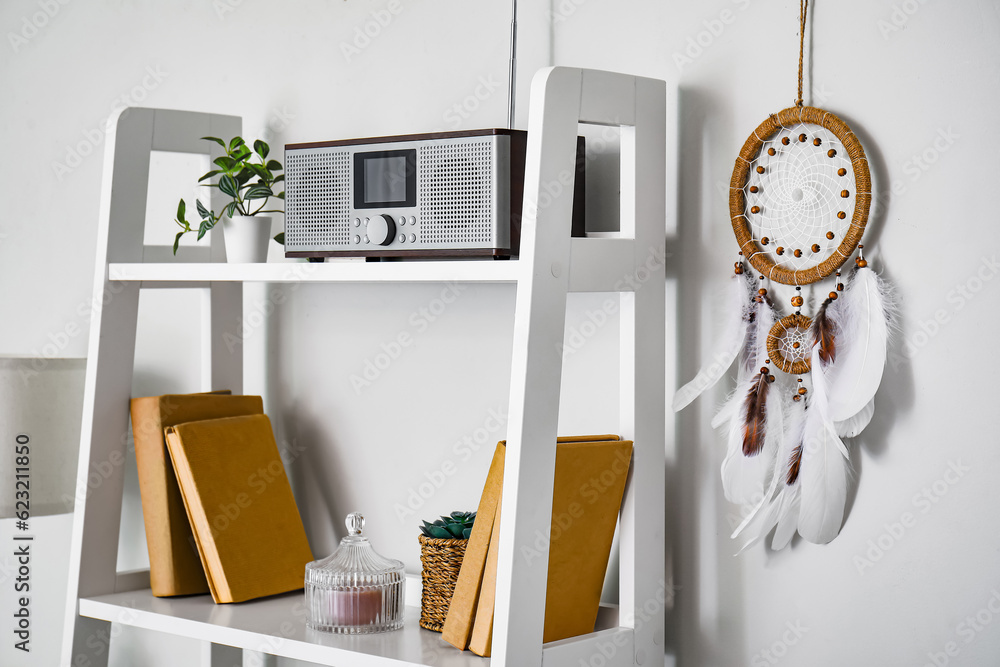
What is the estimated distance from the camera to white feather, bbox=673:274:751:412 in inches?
44.3

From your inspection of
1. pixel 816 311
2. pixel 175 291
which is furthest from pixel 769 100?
pixel 175 291

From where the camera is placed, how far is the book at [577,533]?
1.06m

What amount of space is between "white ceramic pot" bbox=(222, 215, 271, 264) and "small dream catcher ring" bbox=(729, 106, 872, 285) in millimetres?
646

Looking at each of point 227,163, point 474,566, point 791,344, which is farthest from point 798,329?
point 227,163

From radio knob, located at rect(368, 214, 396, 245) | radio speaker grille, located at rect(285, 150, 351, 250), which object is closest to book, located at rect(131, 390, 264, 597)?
radio speaker grille, located at rect(285, 150, 351, 250)

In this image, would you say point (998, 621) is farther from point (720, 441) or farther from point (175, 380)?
point (175, 380)

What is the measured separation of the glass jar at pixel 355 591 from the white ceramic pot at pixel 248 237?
43 cm

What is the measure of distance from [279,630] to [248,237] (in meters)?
0.54

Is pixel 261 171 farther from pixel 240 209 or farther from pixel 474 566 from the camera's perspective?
pixel 474 566

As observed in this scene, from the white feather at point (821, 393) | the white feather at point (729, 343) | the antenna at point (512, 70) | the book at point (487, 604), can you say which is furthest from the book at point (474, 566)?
the antenna at point (512, 70)

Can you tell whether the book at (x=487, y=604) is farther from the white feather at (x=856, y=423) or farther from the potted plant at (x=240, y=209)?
the potted plant at (x=240, y=209)

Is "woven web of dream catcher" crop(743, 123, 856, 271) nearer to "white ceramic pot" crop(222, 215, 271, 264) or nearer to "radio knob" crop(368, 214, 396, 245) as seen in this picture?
"radio knob" crop(368, 214, 396, 245)

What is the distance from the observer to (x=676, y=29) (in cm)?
120

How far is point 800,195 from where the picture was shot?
3.63 feet
